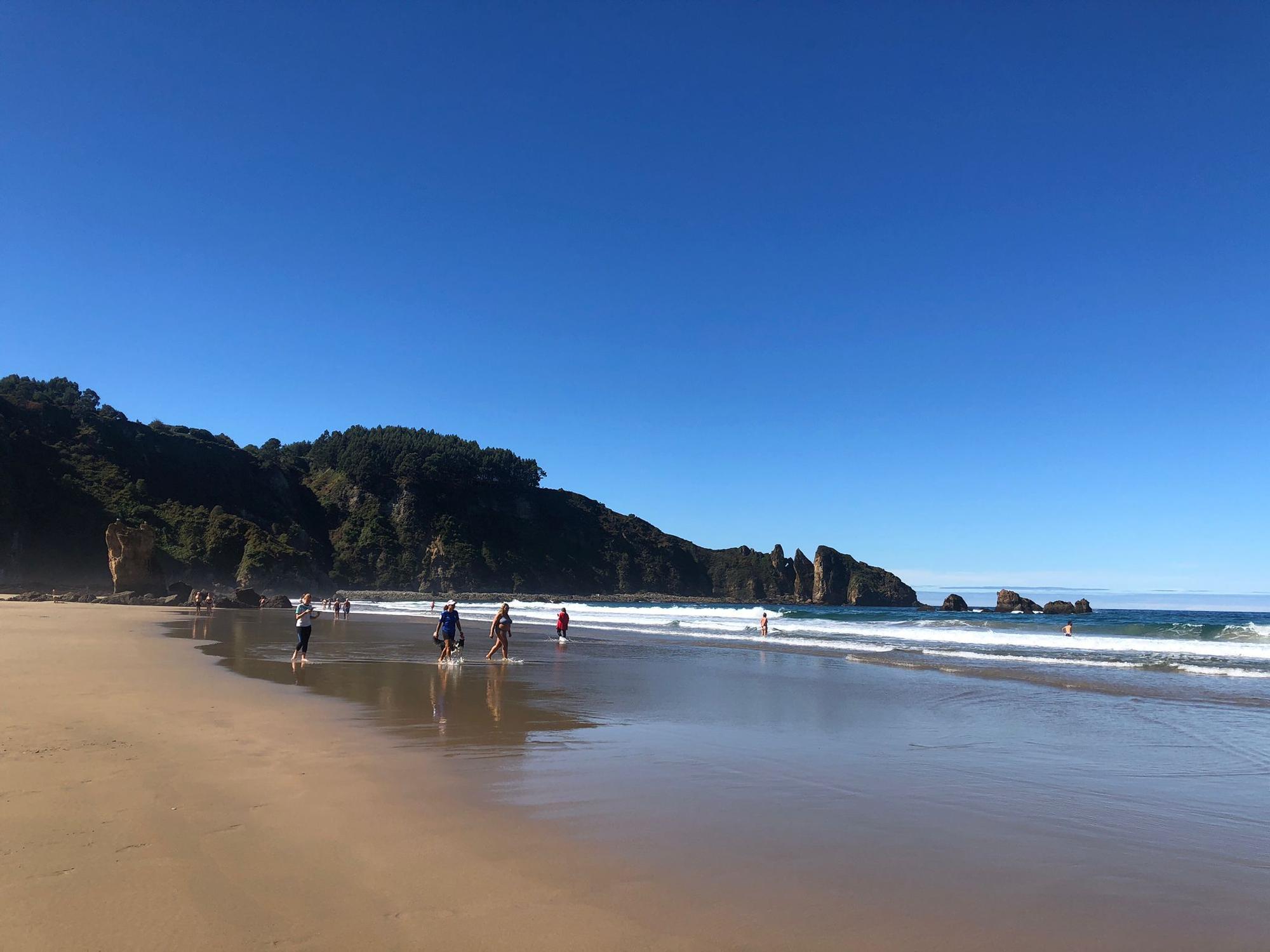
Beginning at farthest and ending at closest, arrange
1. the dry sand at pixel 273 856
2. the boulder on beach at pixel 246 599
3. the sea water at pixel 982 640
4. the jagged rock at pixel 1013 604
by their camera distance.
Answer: the jagged rock at pixel 1013 604, the boulder on beach at pixel 246 599, the sea water at pixel 982 640, the dry sand at pixel 273 856

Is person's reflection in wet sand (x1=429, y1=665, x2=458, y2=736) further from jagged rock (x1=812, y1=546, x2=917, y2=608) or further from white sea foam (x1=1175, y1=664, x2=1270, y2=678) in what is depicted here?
jagged rock (x1=812, y1=546, x2=917, y2=608)

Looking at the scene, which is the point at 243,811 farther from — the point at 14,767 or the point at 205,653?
the point at 205,653

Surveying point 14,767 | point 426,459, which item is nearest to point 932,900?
point 14,767

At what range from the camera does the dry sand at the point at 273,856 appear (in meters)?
3.57

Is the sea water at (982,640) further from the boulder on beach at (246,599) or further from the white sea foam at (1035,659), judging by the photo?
the boulder on beach at (246,599)

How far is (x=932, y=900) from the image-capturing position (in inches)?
170

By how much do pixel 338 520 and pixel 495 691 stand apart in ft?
361

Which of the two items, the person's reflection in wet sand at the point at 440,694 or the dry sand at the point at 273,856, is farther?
the person's reflection in wet sand at the point at 440,694

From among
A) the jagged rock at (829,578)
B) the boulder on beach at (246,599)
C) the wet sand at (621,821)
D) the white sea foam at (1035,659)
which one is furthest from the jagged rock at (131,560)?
the jagged rock at (829,578)

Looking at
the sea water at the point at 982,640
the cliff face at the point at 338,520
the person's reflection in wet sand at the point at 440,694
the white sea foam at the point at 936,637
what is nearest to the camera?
the person's reflection in wet sand at the point at 440,694

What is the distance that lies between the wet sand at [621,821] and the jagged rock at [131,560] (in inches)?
1763

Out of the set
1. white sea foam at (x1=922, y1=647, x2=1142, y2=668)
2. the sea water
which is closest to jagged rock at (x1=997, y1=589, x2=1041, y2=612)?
the sea water

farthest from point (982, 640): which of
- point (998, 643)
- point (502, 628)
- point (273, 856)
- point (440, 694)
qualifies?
point (273, 856)

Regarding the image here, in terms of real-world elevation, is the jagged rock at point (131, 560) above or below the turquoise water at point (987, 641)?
above
